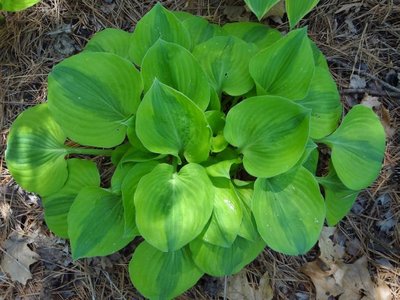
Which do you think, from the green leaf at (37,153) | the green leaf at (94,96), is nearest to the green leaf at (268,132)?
the green leaf at (94,96)

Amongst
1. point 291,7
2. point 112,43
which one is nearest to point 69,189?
point 112,43

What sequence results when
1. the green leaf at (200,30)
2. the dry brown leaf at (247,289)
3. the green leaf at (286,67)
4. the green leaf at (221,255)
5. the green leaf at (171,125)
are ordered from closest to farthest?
the green leaf at (171,125), the green leaf at (286,67), the green leaf at (221,255), the green leaf at (200,30), the dry brown leaf at (247,289)

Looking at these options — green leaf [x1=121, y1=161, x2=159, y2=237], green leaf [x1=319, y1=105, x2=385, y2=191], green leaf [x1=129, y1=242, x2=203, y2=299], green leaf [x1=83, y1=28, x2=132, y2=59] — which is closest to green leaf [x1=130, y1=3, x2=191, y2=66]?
green leaf [x1=83, y1=28, x2=132, y2=59]

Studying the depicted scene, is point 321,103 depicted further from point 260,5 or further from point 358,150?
point 260,5

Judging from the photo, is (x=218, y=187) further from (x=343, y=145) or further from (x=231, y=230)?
(x=343, y=145)

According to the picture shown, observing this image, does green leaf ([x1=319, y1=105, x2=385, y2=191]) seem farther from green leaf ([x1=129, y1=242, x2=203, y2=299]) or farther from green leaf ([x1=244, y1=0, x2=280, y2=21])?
green leaf ([x1=129, y1=242, x2=203, y2=299])

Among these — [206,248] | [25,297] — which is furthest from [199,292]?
[25,297]

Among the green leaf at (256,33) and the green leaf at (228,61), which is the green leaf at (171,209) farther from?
the green leaf at (256,33)
